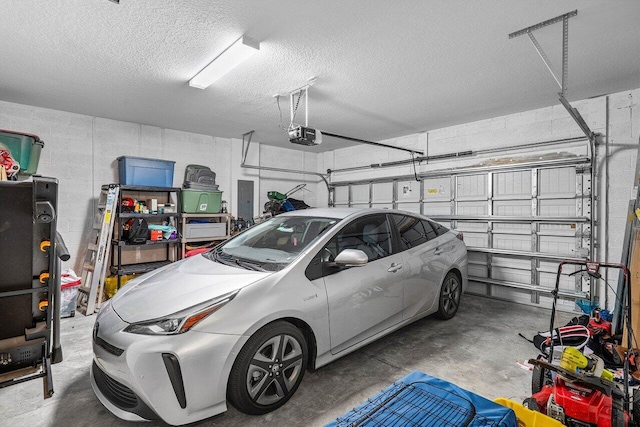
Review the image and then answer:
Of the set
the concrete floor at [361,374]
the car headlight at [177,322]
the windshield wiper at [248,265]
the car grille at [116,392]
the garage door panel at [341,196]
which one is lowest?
the concrete floor at [361,374]

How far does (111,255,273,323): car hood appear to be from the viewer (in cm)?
187

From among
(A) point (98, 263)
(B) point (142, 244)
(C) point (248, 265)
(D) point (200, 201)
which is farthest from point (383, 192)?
(A) point (98, 263)

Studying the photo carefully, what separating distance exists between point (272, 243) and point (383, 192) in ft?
13.6

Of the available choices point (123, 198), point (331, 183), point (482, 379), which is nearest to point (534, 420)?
point (482, 379)

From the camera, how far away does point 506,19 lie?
239 centimetres

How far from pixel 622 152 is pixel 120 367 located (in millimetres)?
5412

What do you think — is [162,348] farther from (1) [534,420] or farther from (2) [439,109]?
(2) [439,109]

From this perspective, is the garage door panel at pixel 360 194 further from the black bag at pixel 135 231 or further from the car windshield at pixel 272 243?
the black bag at pixel 135 231

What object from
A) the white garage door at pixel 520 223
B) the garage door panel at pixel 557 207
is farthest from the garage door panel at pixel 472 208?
the garage door panel at pixel 557 207

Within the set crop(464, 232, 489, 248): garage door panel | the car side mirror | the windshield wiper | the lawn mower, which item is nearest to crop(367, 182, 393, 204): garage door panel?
crop(464, 232, 489, 248): garage door panel

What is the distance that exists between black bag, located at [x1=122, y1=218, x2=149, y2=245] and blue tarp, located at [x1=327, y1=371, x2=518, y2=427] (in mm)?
4502

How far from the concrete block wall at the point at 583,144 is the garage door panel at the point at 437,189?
0.23 meters

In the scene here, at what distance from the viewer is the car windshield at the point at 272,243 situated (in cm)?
236

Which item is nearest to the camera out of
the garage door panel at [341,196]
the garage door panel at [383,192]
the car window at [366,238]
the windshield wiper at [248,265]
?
the windshield wiper at [248,265]
